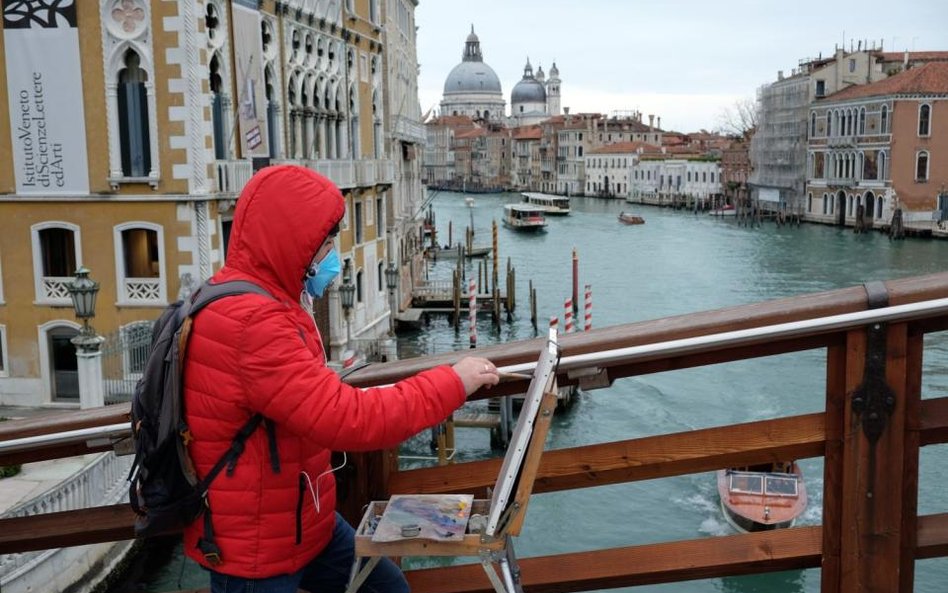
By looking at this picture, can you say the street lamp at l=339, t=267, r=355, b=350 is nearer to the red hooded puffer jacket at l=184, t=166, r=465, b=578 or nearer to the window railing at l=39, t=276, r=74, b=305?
the window railing at l=39, t=276, r=74, b=305

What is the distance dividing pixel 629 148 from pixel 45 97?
73.5 m

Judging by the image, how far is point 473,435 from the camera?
605 inches

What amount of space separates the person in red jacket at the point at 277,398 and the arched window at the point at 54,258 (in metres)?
11.0

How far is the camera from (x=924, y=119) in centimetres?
4509

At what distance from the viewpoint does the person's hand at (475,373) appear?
1.61 metres

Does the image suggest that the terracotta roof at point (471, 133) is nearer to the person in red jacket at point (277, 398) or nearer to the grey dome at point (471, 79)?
the grey dome at point (471, 79)

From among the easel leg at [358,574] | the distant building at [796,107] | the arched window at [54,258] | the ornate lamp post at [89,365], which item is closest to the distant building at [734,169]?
the distant building at [796,107]

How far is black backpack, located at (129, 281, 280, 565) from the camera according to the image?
1.55m

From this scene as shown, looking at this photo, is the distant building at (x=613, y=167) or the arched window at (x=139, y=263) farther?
the distant building at (x=613, y=167)

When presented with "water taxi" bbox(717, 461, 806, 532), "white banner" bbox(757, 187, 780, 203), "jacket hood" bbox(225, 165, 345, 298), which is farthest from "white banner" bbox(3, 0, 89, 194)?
"white banner" bbox(757, 187, 780, 203)

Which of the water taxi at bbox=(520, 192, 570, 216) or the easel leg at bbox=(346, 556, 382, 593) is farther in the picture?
the water taxi at bbox=(520, 192, 570, 216)

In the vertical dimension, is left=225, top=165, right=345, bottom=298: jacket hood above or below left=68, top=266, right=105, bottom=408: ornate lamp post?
above

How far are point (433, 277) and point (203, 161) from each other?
80.2 feet

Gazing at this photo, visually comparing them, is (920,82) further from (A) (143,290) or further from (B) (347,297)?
(A) (143,290)
